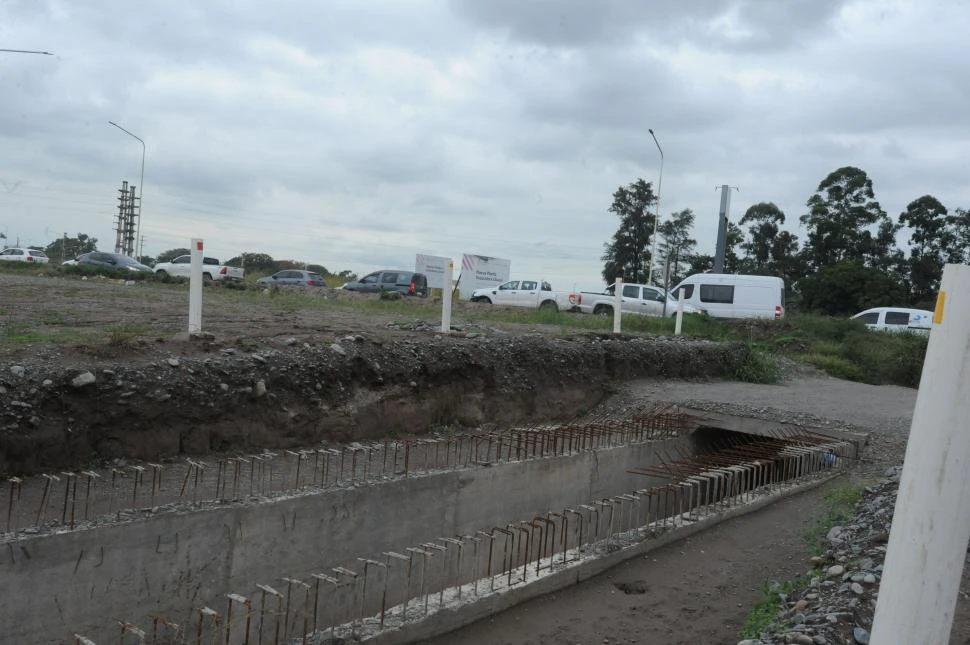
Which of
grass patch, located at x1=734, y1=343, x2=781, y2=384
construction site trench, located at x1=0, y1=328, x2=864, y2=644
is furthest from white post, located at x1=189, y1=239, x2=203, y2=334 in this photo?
grass patch, located at x1=734, y1=343, x2=781, y2=384

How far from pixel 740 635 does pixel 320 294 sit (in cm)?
2153

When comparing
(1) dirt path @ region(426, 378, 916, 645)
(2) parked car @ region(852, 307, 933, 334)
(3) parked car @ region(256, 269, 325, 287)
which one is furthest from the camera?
(3) parked car @ region(256, 269, 325, 287)

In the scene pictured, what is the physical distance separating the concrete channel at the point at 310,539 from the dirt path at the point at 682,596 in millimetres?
133

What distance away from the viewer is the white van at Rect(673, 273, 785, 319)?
2234 cm

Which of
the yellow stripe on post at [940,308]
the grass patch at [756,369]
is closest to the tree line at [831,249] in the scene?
the grass patch at [756,369]

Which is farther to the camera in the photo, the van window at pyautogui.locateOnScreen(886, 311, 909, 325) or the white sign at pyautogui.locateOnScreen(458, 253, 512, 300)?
the white sign at pyautogui.locateOnScreen(458, 253, 512, 300)

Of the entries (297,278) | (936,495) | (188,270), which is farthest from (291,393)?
(188,270)

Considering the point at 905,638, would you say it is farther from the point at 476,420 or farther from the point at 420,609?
the point at 476,420

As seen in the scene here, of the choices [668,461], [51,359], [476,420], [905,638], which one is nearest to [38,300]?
[51,359]

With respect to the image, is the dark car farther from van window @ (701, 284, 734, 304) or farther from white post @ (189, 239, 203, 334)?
white post @ (189, 239, 203, 334)

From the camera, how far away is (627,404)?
11.8m

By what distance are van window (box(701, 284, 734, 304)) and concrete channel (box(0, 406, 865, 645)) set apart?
1380 cm

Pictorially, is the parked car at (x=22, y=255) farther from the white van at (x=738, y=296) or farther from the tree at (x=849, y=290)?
the tree at (x=849, y=290)

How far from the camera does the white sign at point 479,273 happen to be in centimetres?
2905
